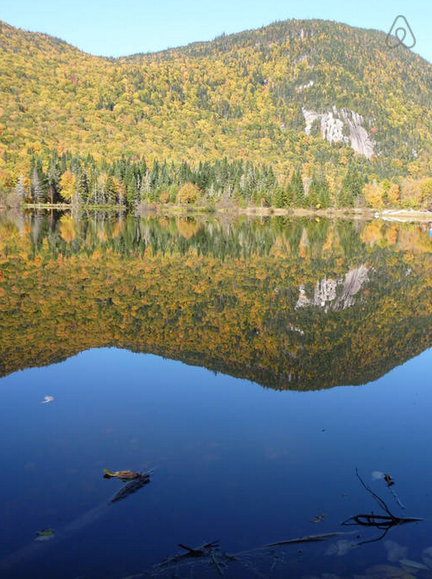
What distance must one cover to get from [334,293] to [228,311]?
4646 mm

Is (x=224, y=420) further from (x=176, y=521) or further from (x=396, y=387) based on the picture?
(x=396, y=387)

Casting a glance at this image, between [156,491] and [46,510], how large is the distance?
1.25m

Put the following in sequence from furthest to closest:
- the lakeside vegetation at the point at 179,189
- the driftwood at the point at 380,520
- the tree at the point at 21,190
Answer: the lakeside vegetation at the point at 179,189, the tree at the point at 21,190, the driftwood at the point at 380,520

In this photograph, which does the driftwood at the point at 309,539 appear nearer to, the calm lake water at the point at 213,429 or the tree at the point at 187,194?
the calm lake water at the point at 213,429

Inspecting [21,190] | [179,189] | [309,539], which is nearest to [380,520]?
[309,539]

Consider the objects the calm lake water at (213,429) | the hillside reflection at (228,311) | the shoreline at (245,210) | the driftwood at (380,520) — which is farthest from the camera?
the shoreline at (245,210)

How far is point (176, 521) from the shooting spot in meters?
5.86

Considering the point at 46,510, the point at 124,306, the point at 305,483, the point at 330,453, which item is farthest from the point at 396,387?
the point at 124,306

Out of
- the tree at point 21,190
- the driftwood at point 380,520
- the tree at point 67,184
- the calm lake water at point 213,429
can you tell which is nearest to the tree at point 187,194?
the tree at point 67,184

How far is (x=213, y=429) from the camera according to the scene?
26.7ft

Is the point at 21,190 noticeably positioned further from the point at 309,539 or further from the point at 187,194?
the point at 309,539

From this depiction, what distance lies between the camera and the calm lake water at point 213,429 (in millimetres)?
5484

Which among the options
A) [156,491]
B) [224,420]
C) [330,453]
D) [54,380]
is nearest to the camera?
[156,491]

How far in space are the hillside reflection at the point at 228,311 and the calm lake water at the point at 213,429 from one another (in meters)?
0.08
